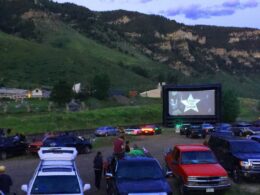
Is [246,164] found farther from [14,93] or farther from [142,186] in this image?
[14,93]

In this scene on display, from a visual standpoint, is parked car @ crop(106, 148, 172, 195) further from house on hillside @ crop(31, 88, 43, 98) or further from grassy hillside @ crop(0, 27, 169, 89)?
grassy hillside @ crop(0, 27, 169, 89)

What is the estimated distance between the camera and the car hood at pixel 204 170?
17.4 metres

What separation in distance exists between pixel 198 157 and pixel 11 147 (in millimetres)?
16943

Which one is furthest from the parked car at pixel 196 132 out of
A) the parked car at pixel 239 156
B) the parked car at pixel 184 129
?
the parked car at pixel 239 156

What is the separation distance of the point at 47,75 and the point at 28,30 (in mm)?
59774

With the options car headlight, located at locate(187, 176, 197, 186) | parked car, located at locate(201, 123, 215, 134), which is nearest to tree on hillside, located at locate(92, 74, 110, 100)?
parked car, located at locate(201, 123, 215, 134)

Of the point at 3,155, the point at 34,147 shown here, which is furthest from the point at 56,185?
the point at 34,147

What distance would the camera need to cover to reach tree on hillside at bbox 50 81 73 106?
88.6m

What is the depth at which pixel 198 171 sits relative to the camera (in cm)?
1753

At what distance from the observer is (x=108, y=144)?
41312mm

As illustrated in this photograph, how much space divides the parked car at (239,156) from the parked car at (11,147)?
14.5 m

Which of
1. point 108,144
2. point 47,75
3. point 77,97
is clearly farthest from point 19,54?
point 108,144

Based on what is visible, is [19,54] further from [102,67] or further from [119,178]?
[119,178]

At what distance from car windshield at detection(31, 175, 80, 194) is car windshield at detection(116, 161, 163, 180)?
209 centimetres
